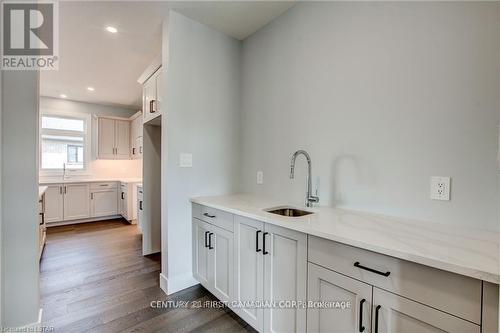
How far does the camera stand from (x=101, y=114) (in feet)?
16.6

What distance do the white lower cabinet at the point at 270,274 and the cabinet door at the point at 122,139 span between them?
4.43 meters

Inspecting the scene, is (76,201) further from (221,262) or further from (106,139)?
(221,262)

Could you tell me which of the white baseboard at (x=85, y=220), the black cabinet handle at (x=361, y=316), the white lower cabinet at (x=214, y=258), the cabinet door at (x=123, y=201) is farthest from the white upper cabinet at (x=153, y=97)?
the white baseboard at (x=85, y=220)

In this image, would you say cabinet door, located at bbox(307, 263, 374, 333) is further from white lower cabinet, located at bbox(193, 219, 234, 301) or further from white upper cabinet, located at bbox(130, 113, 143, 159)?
white upper cabinet, located at bbox(130, 113, 143, 159)

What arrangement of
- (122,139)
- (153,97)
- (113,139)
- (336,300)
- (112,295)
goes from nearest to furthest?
(336,300) < (112,295) < (153,97) < (113,139) < (122,139)

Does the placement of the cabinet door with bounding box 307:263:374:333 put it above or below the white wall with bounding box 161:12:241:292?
below

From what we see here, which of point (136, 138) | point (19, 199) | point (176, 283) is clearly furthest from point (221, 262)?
point (136, 138)

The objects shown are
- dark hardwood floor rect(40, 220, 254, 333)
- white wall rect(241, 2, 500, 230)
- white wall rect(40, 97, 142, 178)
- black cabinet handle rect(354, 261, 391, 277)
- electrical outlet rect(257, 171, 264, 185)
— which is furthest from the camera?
white wall rect(40, 97, 142, 178)

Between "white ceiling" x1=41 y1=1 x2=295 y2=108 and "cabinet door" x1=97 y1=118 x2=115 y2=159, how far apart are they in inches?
50.0

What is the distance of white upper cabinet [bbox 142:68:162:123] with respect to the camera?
2.45 metres

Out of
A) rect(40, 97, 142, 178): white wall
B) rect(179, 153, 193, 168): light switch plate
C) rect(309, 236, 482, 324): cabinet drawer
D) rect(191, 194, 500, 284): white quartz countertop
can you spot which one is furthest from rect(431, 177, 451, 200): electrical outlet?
rect(40, 97, 142, 178): white wall

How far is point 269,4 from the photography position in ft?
6.46

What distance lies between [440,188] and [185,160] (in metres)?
1.88

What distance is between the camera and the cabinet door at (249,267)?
145 cm
